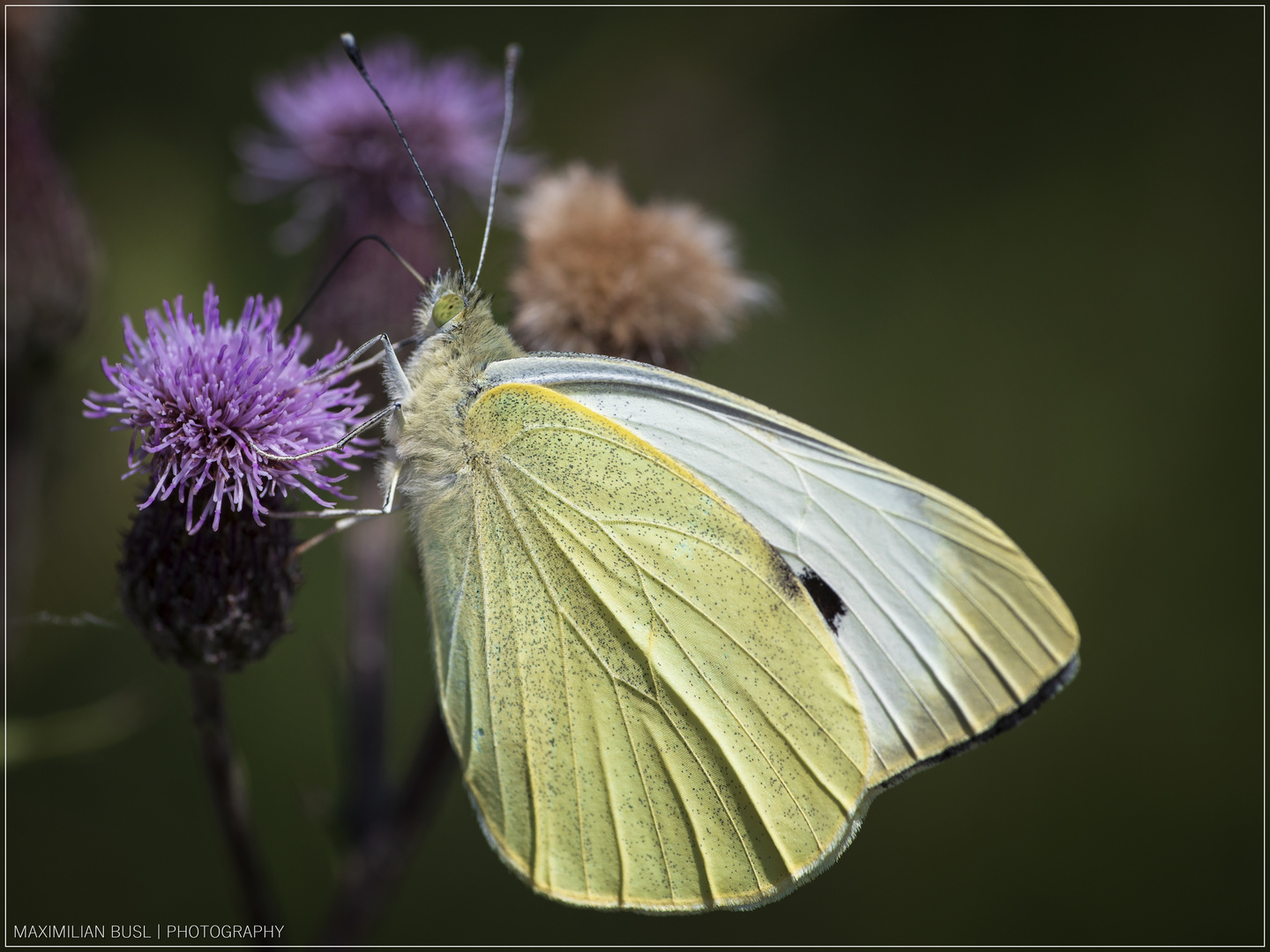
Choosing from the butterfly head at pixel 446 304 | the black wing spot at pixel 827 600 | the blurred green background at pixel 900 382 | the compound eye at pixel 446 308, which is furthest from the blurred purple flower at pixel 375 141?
the black wing spot at pixel 827 600

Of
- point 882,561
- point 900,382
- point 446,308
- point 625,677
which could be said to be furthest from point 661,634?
point 900,382

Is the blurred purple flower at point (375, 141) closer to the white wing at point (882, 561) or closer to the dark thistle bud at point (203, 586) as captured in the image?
the white wing at point (882, 561)

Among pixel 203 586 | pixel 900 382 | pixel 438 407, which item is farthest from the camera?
pixel 900 382

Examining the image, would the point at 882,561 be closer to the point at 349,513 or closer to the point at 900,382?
the point at 349,513

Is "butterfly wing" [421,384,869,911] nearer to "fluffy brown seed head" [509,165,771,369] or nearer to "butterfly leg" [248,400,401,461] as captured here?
"butterfly leg" [248,400,401,461]

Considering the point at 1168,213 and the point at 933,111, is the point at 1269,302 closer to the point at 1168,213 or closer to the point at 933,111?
the point at 1168,213

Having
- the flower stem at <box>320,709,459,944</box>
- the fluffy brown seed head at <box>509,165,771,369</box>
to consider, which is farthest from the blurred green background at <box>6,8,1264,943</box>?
the flower stem at <box>320,709,459,944</box>
